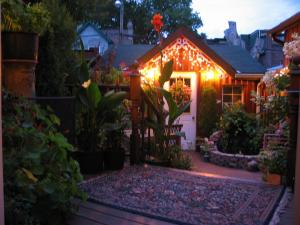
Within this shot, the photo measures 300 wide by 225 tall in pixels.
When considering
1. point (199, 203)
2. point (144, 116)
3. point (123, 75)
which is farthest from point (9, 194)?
point (123, 75)

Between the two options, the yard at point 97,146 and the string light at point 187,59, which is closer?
the yard at point 97,146

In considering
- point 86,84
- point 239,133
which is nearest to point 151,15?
point 239,133

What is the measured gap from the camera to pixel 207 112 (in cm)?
1123

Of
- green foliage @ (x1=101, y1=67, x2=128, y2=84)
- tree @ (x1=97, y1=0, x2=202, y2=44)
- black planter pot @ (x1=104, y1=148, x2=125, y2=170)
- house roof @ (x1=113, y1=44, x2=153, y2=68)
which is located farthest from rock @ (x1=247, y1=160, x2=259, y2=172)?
tree @ (x1=97, y1=0, x2=202, y2=44)

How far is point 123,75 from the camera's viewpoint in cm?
678

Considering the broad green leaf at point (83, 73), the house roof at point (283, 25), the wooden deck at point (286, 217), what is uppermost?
the house roof at point (283, 25)

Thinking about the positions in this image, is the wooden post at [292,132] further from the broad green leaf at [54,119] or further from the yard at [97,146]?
the broad green leaf at [54,119]

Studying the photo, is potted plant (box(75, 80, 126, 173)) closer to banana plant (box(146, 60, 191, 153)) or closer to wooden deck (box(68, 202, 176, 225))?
banana plant (box(146, 60, 191, 153))

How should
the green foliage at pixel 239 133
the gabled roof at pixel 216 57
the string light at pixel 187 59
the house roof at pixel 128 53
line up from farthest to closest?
the house roof at pixel 128 53
the string light at pixel 187 59
the gabled roof at pixel 216 57
the green foliage at pixel 239 133

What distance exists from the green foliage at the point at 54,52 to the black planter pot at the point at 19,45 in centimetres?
56

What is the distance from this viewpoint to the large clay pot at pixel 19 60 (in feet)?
11.3

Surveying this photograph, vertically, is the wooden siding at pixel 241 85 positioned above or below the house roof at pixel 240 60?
below

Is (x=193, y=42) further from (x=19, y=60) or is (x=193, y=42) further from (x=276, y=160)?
(x=19, y=60)

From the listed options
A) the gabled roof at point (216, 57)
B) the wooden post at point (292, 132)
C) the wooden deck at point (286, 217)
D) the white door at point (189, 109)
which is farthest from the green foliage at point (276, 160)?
the white door at point (189, 109)
